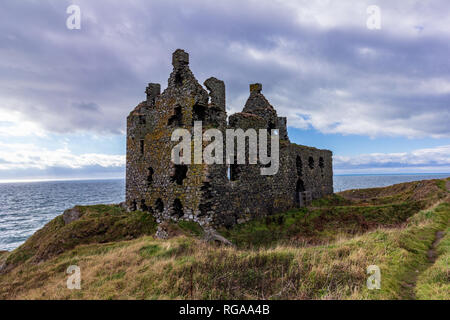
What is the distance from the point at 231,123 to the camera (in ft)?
58.4

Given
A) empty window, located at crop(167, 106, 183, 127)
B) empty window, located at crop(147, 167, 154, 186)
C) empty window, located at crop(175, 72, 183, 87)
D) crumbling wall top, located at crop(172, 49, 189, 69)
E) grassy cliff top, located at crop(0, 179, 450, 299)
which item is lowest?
grassy cliff top, located at crop(0, 179, 450, 299)

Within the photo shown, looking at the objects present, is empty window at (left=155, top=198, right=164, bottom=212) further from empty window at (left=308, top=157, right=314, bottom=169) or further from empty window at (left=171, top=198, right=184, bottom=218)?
empty window at (left=308, top=157, right=314, bottom=169)

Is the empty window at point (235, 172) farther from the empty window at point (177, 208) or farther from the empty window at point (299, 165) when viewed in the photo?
the empty window at point (299, 165)

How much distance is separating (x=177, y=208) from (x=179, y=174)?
240 centimetres

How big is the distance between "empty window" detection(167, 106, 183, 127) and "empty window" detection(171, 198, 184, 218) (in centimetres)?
541

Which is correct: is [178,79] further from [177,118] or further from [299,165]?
[299,165]

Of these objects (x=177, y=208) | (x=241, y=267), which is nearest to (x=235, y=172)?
(x=177, y=208)

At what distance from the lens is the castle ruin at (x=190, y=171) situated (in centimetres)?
1523

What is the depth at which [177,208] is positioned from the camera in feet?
54.3

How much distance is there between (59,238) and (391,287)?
1665cm

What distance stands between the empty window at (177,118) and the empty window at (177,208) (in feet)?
17.8

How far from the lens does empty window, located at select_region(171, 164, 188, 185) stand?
16.7 metres

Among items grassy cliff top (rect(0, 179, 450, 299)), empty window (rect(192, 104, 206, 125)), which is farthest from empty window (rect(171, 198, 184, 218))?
empty window (rect(192, 104, 206, 125))

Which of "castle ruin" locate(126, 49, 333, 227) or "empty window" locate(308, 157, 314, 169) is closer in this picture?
"castle ruin" locate(126, 49, 333, 227)
